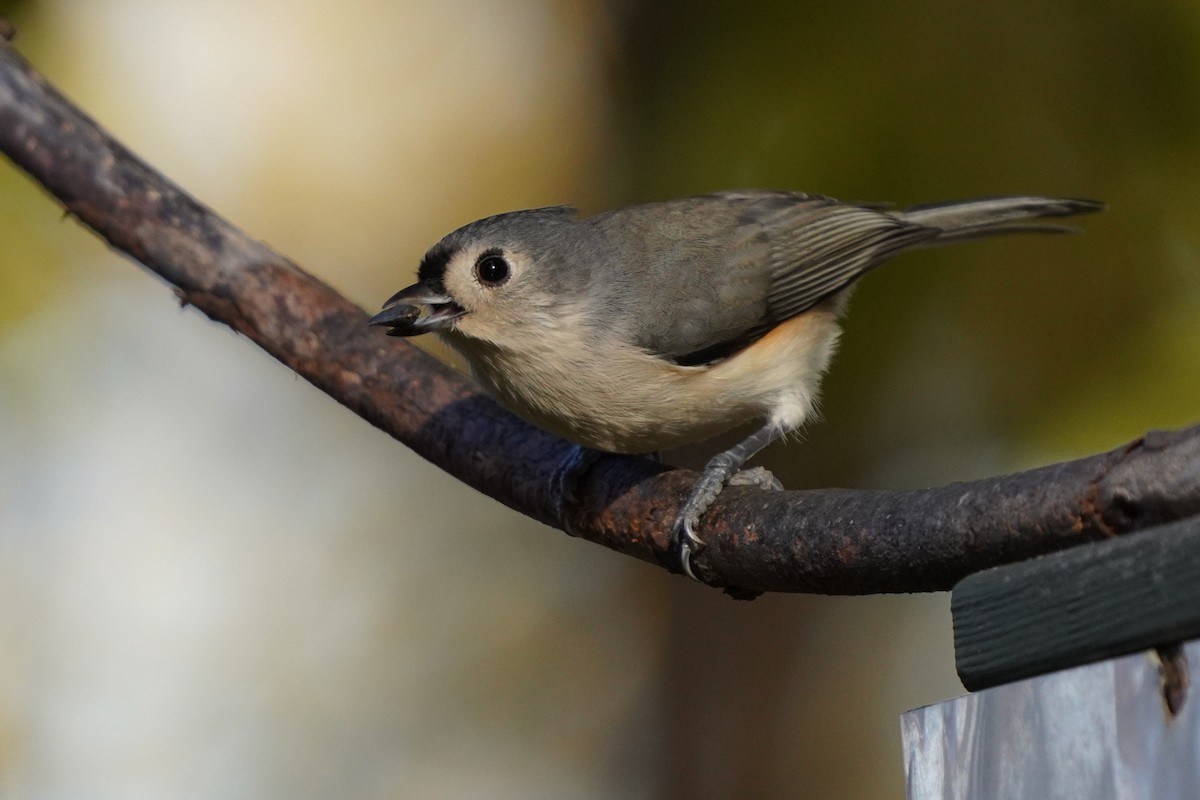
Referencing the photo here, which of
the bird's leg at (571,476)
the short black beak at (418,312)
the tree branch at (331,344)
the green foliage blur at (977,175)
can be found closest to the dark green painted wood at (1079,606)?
the tree branch at (331,344)

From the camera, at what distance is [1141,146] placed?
4512mm

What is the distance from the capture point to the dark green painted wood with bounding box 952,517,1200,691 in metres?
1.27

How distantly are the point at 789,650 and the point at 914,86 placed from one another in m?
2.19

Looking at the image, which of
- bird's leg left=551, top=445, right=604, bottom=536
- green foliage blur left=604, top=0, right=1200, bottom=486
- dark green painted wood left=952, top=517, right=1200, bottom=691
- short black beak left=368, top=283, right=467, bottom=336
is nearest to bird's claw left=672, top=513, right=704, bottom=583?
bird's leg left=551, top=445, right=604, bottom=536

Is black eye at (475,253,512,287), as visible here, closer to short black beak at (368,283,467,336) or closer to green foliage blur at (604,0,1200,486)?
short black beak at (368,283,467,336)

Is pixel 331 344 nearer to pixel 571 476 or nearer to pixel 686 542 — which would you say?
pixel 571 476

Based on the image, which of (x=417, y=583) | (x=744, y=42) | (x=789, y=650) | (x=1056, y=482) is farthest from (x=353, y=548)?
(x=1056, y=482)

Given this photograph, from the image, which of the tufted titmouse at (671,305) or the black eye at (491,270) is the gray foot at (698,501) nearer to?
the tufted titmouse at (671,305)

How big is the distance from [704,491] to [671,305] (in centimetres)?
68

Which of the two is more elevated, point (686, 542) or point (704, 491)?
point (704, 491)

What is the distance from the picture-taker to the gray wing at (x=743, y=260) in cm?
312

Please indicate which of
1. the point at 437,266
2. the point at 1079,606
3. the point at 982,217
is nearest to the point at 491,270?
the point at 437,266

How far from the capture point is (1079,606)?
1.35 metres

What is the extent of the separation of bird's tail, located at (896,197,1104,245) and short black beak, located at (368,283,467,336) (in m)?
1.37
